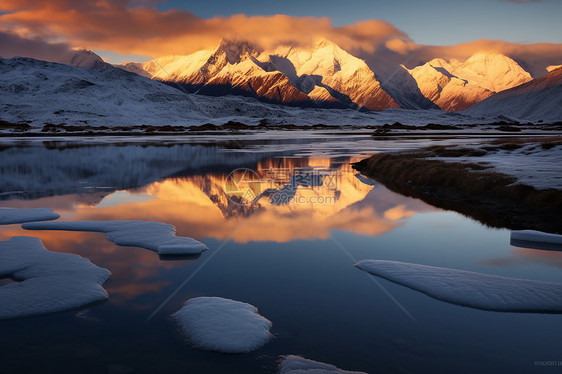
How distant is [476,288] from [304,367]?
4874 mm

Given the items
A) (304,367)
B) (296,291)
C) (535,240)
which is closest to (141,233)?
(296,291)

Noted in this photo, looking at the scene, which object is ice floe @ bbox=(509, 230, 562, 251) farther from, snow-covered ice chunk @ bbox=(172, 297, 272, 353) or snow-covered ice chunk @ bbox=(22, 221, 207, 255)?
snow-covered ice chunk @ bbox=(22, 221, 207, 255)

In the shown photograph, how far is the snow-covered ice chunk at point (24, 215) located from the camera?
16047 millimetres

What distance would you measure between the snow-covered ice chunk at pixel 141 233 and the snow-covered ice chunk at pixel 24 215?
986 mm

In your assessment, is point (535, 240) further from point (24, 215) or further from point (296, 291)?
point (24, 215)

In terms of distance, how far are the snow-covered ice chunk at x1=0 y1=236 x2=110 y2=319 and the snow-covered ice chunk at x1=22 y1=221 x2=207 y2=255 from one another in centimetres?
193

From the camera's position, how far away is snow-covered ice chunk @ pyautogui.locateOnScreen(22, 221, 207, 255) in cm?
1202

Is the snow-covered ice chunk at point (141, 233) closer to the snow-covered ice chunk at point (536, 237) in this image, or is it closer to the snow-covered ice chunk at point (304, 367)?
the snow-covered ice chunk at point (304, 367)

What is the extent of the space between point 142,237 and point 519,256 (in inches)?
434

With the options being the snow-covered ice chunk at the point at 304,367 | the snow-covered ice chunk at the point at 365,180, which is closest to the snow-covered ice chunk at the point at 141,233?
the snow-covered ice chunk at the point at 304,367

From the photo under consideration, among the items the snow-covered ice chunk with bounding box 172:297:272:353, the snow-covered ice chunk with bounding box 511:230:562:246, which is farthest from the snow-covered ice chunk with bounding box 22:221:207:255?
the snow-covered ice chunk with bounding box 511:230:562:246

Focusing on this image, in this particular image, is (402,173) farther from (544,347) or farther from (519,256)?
(544,347)

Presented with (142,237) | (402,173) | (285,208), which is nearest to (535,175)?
(402,173)

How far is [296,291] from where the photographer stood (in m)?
9.16
